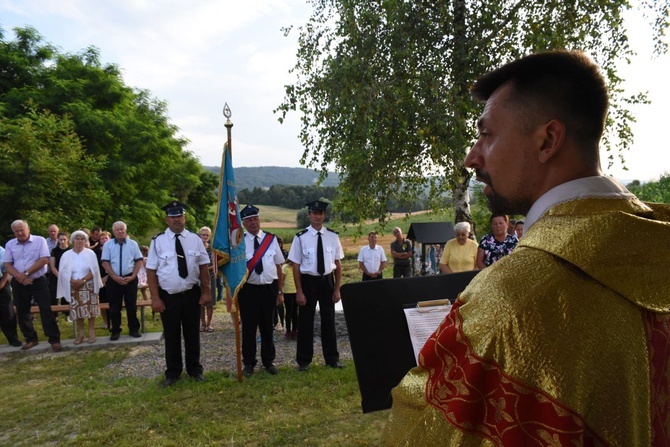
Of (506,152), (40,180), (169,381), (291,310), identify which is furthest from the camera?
(40,180)

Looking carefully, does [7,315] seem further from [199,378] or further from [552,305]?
[552,305]

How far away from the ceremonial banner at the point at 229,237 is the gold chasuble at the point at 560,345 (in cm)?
535

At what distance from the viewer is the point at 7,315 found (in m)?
8.27

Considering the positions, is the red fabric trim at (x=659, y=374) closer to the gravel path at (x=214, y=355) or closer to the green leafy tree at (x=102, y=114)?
the gravel path at (x=214, y=355)

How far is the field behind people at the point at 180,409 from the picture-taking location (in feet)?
14.6

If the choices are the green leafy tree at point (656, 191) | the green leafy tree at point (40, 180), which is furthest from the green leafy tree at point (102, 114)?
the green leafy tree at point (656, 191)

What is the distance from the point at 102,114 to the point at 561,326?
22992 millimetres

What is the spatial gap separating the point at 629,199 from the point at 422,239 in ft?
36.5

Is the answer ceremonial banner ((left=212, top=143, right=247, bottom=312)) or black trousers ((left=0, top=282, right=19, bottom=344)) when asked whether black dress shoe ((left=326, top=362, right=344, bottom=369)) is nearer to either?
ceremonial banner ((left=212, top=143, right=247, bottom=312))

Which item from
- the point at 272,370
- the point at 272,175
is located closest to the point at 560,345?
the point at 272,370

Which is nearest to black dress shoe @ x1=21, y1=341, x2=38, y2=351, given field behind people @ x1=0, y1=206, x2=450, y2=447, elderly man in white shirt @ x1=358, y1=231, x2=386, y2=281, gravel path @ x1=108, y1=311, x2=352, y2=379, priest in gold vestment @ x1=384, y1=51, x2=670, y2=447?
field behind people @ x1=0, y1=206, x2=450, y2=447

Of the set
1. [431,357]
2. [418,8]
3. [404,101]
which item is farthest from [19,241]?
[431,357]

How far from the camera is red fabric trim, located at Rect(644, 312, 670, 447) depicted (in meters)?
0.98

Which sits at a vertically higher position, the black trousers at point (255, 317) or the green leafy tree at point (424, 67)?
the green leafy tree at point (424, 67)
